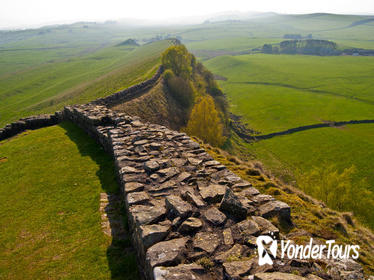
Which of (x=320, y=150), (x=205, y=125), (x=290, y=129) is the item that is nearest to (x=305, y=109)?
(x=290, y=129)

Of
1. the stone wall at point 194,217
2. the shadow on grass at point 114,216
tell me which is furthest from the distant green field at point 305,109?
the shadow on grass at point 114,216

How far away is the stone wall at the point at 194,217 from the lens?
6168mm

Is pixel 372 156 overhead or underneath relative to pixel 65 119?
underneath

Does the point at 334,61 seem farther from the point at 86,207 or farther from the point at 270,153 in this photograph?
the point at 86,207

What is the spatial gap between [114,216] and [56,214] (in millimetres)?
2886

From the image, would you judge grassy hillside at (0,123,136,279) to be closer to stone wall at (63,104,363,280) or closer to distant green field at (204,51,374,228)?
stone wall at (63,104,363,280)

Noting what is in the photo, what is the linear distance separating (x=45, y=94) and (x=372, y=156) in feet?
379

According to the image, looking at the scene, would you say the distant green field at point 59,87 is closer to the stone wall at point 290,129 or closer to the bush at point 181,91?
the bush at point 181,91

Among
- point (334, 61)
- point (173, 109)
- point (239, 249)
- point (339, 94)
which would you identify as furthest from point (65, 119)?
point (334, 61)

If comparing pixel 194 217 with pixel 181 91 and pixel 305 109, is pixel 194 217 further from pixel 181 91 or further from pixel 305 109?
pixel 305 109

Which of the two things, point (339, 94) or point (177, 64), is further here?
point (339, 94)

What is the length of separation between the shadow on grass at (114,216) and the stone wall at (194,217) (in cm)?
58

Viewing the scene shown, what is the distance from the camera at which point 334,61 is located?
18475 centimetres

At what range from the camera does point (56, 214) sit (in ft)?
36.7
